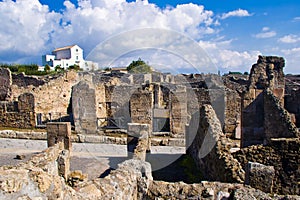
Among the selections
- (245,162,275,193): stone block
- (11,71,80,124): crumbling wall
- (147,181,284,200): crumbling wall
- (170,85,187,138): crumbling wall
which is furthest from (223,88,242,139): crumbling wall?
(147,181,284,200): crumbling wall

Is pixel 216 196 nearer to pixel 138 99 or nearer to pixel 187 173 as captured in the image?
pixel 187 173

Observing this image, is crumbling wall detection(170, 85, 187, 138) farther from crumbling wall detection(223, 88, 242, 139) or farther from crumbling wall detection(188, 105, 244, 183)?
crumbling wall detection(188, 105, 244, 183)

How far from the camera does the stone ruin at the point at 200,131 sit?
12.7 feet

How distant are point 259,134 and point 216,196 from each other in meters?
7.65

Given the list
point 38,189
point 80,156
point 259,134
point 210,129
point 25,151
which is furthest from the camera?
point 25,151

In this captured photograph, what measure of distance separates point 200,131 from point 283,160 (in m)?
3.16

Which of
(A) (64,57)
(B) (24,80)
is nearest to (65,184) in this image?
(B) (24,80)

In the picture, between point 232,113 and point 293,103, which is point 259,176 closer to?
point 293,103

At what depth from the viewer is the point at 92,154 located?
1217cm

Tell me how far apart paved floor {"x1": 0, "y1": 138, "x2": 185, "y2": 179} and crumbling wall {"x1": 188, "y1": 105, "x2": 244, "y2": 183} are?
6.90 ft

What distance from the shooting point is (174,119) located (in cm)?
1516

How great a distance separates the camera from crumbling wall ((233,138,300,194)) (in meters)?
5.33

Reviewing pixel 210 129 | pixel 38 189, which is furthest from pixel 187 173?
pixel 38 189

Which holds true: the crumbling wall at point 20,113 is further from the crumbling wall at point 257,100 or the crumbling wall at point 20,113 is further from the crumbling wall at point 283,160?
the crumbling wall at point 283,160
